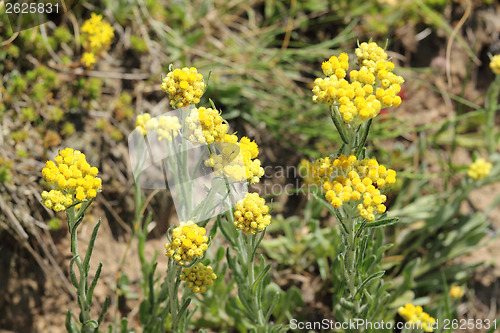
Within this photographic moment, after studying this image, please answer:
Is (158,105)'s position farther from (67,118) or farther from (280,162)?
(280,162)

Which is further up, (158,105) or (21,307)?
(158,105)

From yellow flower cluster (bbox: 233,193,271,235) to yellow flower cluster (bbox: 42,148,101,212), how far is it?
556 mm

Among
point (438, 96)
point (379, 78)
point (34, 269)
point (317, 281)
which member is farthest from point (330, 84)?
point (438, 96)

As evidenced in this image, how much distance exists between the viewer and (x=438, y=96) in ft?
14.1

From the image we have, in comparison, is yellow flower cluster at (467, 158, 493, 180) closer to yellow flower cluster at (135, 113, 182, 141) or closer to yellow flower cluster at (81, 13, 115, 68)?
yellow flower cluster at (135, 113, 182, 141)

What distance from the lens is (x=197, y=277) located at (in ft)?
6.52

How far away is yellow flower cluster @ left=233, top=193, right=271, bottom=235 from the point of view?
1853 millimetres

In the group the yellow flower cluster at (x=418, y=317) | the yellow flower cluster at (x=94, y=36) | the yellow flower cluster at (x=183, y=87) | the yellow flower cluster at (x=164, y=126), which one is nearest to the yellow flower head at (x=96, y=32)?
the yellow flower cluster at (x=94, y=36)

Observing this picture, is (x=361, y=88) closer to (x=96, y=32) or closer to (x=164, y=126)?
(x=164, y=126)

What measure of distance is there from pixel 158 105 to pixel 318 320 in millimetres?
1825

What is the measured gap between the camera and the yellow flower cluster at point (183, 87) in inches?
77.5

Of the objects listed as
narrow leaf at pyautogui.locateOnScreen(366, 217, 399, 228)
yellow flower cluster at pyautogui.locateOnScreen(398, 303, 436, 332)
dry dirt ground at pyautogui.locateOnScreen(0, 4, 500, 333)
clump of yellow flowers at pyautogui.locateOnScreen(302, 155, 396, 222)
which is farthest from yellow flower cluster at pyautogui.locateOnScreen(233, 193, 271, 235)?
dry dirt ground at pyautogui.locateOnScreen(0, 4, 500, 333)

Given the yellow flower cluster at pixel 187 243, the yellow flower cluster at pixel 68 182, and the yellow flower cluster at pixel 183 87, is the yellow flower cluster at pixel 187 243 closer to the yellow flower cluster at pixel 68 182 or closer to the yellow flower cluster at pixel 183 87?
the yellow flower cluster at pixel 68 182

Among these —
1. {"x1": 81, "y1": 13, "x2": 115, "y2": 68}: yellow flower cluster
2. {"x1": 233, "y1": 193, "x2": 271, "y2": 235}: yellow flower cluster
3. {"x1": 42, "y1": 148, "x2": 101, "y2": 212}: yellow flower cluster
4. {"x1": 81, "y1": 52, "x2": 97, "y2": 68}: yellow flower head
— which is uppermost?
{"x1": 81, "y1": 13, "x2": 115, "y2": 68}: yellow flower cluster
